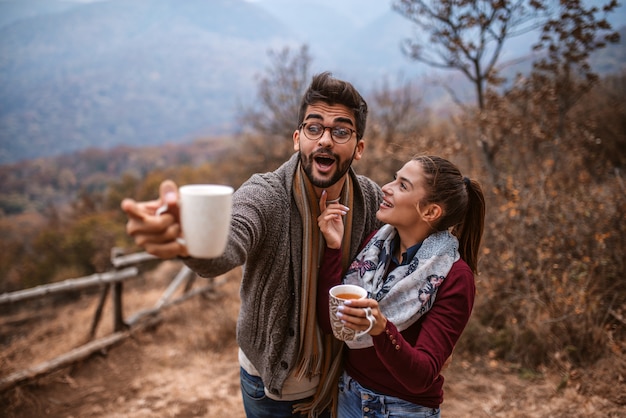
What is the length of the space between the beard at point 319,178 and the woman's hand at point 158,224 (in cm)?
83

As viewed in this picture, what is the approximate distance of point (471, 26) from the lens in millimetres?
5555

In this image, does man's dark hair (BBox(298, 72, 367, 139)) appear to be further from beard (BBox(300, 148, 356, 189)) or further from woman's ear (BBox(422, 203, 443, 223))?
woman's ear (BBox(422, 203, 443, 223))

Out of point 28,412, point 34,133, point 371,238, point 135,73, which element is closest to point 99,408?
point 28,412

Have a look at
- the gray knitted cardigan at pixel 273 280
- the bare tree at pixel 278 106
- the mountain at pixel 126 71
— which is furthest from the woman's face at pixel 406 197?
the mountain at pixel 126 71

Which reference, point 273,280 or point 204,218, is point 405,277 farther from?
point 204,218

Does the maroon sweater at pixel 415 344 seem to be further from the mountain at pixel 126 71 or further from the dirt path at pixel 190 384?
the mountain at pixel 126 71

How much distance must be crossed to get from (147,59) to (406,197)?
150477mm

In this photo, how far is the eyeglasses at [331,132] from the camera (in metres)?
1.59

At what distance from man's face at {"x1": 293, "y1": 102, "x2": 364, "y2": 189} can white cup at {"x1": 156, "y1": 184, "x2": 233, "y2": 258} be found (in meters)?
0.85

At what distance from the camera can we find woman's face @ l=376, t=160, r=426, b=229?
147 cm

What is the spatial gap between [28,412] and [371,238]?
442 cm

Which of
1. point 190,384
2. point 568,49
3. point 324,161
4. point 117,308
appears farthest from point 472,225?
point 568,49

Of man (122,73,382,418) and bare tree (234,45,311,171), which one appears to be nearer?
man (122,73,382,418)

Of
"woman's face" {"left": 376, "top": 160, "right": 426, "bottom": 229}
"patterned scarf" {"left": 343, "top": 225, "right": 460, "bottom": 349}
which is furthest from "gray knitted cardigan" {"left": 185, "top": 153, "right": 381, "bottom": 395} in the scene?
"woman's face" {"left": 376, "top": 160, "right": 426, "bottom": 229}
